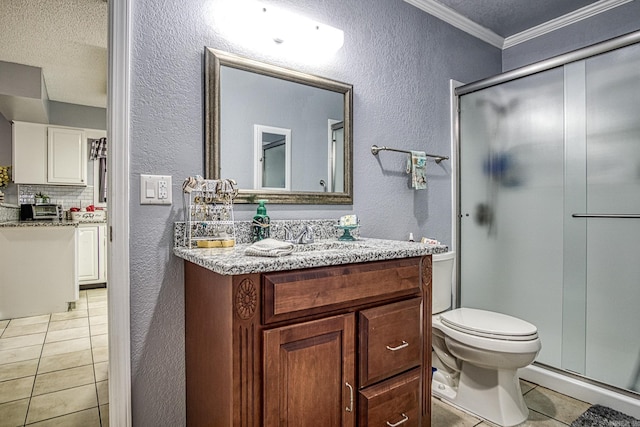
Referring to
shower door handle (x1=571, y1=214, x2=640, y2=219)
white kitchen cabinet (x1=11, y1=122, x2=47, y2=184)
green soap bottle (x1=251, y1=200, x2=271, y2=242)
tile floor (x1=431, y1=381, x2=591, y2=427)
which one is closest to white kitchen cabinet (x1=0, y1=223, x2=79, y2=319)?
white kitchen cabinet (x1=11, y1=122, x2=47, y2=184)

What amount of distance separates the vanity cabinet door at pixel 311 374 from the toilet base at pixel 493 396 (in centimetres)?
94

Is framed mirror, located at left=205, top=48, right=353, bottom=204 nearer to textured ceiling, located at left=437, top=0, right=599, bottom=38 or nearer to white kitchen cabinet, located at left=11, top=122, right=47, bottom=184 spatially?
textured ceiling, located at left=437, top=0, right=599, bottom=38

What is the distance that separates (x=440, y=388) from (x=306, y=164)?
1.47 meters

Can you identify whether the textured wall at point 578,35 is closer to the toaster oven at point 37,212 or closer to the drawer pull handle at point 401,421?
the drawer pull handle at point 401,421

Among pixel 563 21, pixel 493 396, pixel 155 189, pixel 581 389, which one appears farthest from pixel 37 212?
pixel 563 21

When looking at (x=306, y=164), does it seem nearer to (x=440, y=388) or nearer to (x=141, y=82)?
(x=141, y=82)

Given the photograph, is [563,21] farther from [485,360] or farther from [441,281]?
[485,360]

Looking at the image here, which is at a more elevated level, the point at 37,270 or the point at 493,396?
the point at 37,270

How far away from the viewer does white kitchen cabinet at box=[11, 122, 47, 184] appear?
445 centimetres

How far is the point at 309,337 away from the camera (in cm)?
111

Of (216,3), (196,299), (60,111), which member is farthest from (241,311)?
(60,111)

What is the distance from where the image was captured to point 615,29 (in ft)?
7.57

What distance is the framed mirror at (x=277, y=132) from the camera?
1.51 metres

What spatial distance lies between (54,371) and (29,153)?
346cm
